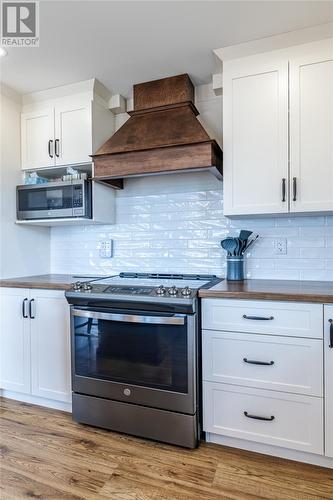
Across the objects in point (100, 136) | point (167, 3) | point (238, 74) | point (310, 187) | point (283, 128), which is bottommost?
point (310, 187)

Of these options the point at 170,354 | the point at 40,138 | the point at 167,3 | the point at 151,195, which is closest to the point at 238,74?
the point at 167,3

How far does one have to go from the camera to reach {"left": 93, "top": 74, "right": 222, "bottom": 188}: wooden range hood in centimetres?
200

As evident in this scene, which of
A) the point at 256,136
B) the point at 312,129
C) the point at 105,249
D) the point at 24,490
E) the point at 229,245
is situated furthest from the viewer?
the point at 105,249

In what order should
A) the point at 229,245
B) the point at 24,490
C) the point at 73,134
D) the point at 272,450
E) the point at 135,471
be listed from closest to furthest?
the point at 24,490
the point at 135,471
the point at 272,450
the point at 229,245
the point at 73,134

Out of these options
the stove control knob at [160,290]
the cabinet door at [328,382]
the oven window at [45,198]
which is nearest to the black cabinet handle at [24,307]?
the oven window at [45,198]

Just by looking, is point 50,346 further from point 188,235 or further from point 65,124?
point 65,124

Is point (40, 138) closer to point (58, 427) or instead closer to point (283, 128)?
point (283, 128)

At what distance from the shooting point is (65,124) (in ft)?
8.20

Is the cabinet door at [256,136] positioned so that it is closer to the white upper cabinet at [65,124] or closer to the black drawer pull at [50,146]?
the white upper cabinet at [65,124]

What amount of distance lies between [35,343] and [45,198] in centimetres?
113

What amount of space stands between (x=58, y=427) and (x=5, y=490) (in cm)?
54

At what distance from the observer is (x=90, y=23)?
1776 mm

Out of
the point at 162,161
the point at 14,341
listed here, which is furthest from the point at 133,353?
the point at 162,161

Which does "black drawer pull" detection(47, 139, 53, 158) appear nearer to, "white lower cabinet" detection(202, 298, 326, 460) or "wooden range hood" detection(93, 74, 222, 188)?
"wooden range hood" detection(93, 74, 222, 188)
